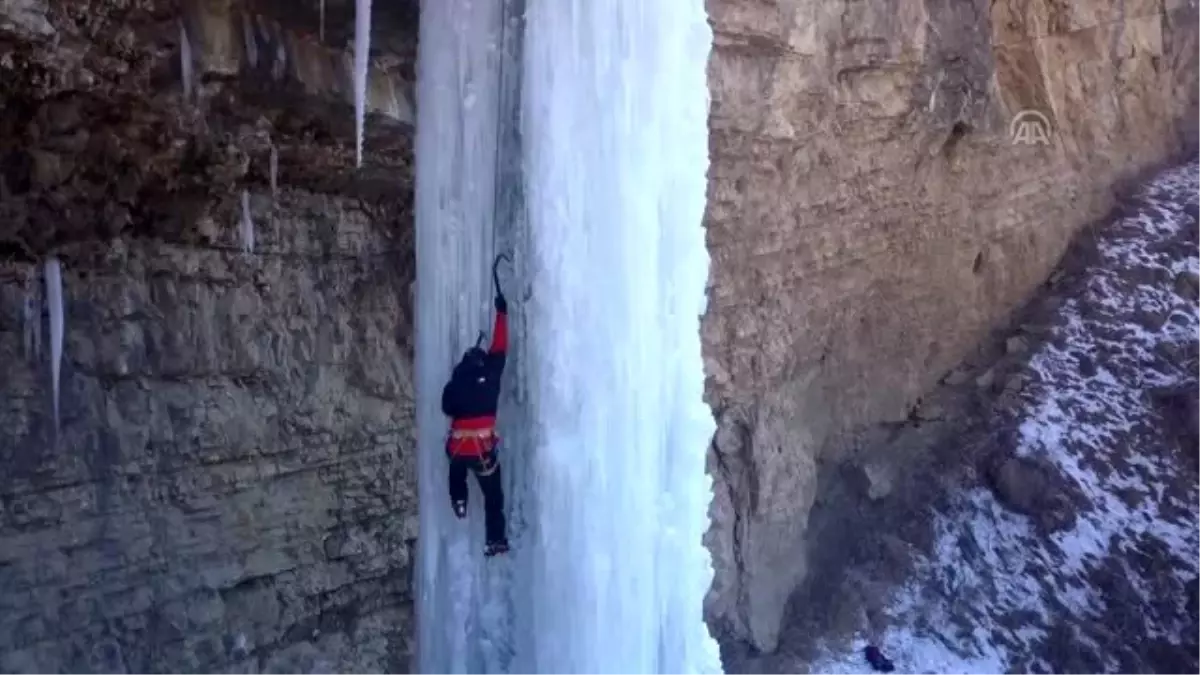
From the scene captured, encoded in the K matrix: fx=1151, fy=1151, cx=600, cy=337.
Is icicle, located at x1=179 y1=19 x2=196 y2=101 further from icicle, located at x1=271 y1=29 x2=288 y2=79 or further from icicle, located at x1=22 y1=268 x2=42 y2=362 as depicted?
icicle, located at x1=22 y1=268 x2=42 y2=362

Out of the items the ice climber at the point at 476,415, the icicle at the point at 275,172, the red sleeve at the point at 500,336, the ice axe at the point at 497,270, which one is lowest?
the ice climber at the point at 476,415

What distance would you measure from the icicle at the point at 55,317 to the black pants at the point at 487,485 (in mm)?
1575

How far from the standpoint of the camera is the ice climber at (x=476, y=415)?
466cm

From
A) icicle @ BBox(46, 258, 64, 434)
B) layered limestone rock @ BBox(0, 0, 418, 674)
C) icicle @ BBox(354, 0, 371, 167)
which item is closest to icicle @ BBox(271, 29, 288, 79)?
layered limestone rock @ BBox(0, 0, 418, 674)

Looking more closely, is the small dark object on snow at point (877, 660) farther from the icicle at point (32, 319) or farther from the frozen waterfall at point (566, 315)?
the icicle at point (32, 319)

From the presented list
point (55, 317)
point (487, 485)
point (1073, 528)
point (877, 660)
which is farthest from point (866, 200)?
point (55, 317)

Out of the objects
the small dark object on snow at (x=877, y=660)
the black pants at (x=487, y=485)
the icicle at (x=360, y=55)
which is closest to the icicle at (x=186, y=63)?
the icicle at (x=360, y=55)

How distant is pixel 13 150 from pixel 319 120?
1139 mm

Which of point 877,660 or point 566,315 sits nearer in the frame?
point 566,315

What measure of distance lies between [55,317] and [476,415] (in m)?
1.63

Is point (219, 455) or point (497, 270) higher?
point (497, 270)

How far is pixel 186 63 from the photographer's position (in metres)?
3.93

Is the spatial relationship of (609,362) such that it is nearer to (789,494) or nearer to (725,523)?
(725,523)

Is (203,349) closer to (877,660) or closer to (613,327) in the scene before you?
(613,327)
